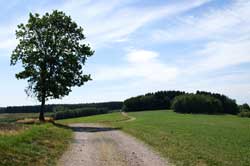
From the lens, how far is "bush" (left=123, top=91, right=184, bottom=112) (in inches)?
6220

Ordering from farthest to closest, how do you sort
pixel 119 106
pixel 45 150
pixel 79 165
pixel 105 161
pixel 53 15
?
pixel 119 106 → pixel 53 15 → pixel 45 150 → pixel 105 161 → pixel 79 165

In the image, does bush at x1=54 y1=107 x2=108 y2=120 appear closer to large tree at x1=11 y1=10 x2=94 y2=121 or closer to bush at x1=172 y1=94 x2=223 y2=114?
bush at x1=172 y1=94 x2=223 y2=114

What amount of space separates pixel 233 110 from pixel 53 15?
363 feet

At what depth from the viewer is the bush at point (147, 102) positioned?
158 meters

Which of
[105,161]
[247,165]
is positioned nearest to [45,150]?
[105,161]

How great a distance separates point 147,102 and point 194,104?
20647 millimetres

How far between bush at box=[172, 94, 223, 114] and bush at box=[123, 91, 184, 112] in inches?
589

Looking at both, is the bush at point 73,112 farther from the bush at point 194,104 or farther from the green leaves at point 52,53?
the green leaves at point 52,53

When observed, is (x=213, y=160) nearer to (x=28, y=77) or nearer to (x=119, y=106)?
(x=28, y=77)

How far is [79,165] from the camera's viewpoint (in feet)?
56.3

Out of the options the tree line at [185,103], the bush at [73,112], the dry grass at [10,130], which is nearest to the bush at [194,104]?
the tree line at [185,103]

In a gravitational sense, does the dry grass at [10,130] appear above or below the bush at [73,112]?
below

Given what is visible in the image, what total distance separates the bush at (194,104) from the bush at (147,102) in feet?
49.1

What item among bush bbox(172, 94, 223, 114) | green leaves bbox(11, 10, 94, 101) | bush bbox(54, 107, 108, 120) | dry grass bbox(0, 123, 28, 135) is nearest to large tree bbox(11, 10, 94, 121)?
green leaves bbox(11, 10, 94, 101)
